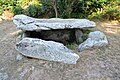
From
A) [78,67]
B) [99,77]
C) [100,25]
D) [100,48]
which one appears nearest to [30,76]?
[78,67]

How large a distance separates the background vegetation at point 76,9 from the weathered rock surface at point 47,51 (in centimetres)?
330

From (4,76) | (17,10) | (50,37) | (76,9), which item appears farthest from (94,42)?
(17,10)

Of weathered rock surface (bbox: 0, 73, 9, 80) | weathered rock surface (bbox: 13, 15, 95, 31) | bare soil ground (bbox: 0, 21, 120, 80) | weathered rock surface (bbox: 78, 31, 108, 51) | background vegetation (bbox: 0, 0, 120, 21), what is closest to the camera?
bare soil ground (bbox: 0, 21, 120, 80)

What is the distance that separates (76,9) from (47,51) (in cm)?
427

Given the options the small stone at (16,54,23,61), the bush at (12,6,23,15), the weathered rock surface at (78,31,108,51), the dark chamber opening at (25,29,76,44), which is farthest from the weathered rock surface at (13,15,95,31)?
the bush at (12,6,23,15)

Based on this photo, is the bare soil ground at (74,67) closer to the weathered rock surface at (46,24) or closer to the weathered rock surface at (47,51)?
the weathered rock surface at (47,51)

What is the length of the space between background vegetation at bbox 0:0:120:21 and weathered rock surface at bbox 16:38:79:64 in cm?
330

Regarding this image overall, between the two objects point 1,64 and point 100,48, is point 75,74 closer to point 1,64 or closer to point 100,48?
point 100,48

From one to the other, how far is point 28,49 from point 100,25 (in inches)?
135

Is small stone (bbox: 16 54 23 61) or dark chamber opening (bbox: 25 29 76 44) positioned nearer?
small stone (bbox: 16 54 23 61)

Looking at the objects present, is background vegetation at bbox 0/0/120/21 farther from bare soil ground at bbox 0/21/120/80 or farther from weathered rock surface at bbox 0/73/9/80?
weathered rock surface at bbox 0/73/9/80

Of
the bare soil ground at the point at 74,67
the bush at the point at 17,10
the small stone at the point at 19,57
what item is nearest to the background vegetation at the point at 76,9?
the bush at the point at 17,10

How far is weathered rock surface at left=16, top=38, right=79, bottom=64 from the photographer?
5.19 metres

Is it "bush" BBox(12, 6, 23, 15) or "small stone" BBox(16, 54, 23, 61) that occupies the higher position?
"bush" BBox(12, 6, 23, 15)
